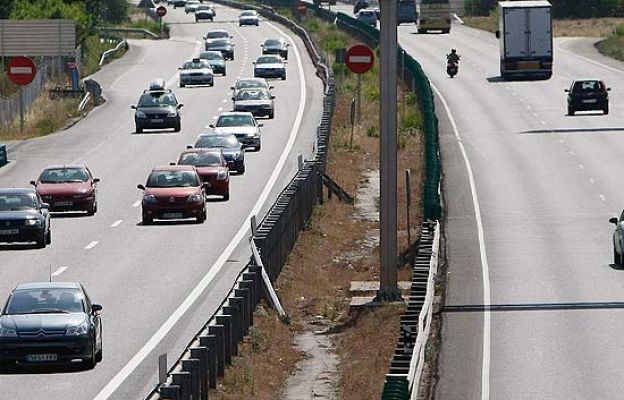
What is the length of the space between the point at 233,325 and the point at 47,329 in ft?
12.2

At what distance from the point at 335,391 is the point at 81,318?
4.19 metres

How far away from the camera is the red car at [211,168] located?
4944 centimetres

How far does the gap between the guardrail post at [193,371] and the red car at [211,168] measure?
90.4 feet

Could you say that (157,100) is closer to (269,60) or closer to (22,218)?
(269,60)

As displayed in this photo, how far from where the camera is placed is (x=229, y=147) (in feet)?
184

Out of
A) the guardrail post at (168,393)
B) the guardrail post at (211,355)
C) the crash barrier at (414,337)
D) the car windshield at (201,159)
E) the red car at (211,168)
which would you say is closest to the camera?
the crash barrier at (414,337)

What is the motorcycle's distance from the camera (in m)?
96.0

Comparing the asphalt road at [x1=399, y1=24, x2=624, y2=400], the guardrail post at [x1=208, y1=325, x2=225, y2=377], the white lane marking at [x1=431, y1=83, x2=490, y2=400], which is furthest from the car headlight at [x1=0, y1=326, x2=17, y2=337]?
the white lane marking at [x1=431, y1=83, x2=490, y2=400]

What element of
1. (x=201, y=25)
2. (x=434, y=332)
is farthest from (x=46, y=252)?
(x=201, y=25)

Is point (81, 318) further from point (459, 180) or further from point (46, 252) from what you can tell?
point (459, 180)

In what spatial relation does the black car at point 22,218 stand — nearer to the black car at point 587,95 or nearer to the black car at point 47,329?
the black car at point 47,329

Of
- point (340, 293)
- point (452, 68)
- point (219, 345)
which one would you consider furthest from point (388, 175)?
point (452, 68)

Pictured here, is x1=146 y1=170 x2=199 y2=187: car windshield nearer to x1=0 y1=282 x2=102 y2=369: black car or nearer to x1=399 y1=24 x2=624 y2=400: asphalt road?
x1=399 y1=24 x2=624 y2=400: asphalt road

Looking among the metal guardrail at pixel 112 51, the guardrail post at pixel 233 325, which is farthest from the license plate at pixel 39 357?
the metal guardrail at pixel 112 51
